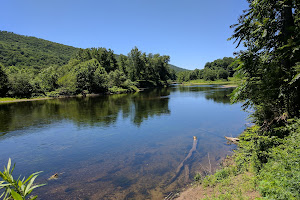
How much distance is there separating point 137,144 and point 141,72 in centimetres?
10086

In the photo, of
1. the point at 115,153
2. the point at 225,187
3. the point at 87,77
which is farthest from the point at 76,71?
the point at 225,187

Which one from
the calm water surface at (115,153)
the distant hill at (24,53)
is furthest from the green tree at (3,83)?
the distant hill at (24,53)

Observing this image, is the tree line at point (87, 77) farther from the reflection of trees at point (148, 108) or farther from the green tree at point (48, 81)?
the reflection of trees at point (148, 108)

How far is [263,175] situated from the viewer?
6.93 meters

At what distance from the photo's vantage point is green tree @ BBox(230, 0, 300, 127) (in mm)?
8820

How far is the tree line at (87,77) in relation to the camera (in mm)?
62000

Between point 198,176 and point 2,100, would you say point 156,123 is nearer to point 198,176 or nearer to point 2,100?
point 198,176

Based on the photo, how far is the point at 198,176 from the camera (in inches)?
399

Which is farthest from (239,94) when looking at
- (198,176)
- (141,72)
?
(141,72)

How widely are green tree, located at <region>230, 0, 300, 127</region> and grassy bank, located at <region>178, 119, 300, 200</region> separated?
127 cm

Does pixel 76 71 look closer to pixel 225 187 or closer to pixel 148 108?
pixel 148 108

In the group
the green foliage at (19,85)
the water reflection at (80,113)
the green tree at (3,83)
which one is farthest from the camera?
the green foliage at (19,85)

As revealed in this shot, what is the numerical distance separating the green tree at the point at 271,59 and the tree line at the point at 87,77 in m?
70.4

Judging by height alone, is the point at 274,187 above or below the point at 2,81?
below
